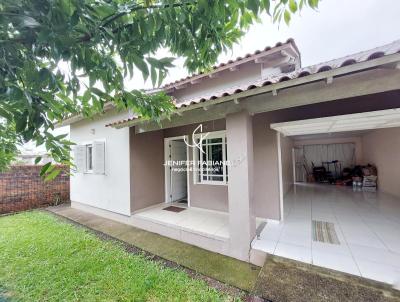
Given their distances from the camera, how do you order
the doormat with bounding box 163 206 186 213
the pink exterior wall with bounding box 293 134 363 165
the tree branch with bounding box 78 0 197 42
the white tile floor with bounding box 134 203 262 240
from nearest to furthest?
1. the tree branch with bounding box 78 0 197 42
2. the white tile floor with bounding box 134 203 262 240
3. the doormat with bounding box 163 206 186 213
4. the pink exterior wall with bounding box 293 134 363 165

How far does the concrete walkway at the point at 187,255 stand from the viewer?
3439 millimetres

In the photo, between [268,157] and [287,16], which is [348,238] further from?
[287,16]

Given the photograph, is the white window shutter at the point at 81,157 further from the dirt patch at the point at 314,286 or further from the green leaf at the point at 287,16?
the green leaf at the point at 287,16

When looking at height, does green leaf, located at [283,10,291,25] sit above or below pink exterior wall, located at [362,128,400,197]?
above

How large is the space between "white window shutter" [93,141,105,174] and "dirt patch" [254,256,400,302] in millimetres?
6321

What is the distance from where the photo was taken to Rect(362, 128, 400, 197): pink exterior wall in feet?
24.4

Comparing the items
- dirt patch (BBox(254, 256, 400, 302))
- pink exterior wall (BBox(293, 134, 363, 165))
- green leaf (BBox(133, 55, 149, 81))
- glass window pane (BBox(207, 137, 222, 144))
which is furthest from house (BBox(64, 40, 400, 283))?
green leaf (BBox(133, 55, 149, 81))

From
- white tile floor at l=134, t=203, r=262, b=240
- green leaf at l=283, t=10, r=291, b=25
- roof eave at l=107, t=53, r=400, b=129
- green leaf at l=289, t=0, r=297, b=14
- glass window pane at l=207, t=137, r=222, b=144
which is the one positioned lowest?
white tile floor at l=134, t=203, r=262, b=240

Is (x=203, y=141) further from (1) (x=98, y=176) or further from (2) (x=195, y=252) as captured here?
(1) (x=98, y=176)

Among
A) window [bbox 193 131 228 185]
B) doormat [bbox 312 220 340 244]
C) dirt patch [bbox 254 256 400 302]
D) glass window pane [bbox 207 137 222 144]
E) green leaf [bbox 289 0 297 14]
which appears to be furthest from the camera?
glass window pane [bbox 207 137 222 144]

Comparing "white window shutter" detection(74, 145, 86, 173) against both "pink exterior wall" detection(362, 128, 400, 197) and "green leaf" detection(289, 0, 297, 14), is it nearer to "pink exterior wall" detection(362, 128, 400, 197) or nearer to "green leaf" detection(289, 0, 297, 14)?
"green leaf" detection(289, 0, 297, 14)

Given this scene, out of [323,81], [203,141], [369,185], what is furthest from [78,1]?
[369,185]

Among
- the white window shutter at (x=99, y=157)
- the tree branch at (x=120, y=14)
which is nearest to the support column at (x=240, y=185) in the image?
the tree branch at (x=120, y=14)

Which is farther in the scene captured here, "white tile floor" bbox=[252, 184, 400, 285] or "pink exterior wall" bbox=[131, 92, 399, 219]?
"pink exterior wall" bbox=[131, 92, 399, 219]
